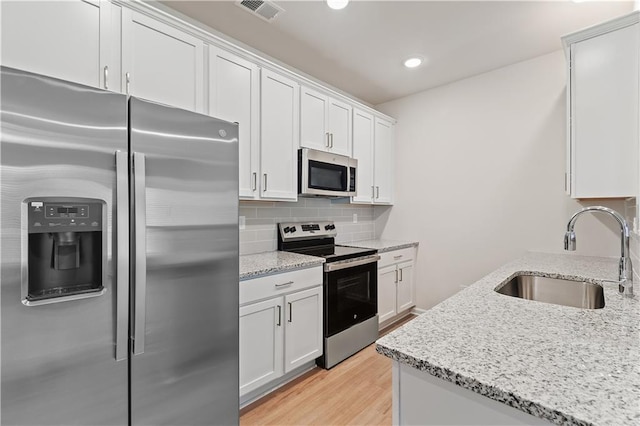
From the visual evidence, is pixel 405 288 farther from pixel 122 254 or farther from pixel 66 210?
pixel 66 210

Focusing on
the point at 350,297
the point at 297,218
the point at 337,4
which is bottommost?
the point at 350,297

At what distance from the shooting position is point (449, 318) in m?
1.03

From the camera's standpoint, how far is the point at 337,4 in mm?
1986

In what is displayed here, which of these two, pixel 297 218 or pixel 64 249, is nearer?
pixel 64 249

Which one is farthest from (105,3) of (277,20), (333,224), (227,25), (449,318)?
(333,224)

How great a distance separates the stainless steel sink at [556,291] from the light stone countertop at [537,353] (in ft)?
1.23

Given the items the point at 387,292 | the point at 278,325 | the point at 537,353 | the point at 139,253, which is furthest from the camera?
the point at 387,292

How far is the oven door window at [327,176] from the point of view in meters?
2.67

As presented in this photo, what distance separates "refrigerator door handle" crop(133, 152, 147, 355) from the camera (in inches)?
47.7

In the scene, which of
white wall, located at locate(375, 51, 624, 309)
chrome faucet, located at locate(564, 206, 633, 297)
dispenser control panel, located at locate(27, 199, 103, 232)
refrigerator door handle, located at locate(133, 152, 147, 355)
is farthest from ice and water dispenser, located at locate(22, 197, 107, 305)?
white wall, located at locate(375, 51, 624, 309)

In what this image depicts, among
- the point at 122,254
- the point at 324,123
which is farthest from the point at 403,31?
the point at 122,254

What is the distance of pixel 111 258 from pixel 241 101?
4.67 feet

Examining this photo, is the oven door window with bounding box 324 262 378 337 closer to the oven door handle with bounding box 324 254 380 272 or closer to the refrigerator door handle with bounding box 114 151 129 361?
the oven door handle with bounding box 324 254 380 272

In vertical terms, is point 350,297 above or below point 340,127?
below
